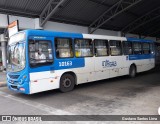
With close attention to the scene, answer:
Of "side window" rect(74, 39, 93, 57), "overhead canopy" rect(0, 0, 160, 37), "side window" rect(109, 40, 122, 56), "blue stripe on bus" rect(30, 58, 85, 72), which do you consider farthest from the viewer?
A: "overhead canopy" rect(0, 0, 160, 37)

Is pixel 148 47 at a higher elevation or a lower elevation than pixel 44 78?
higher

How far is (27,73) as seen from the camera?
768cm

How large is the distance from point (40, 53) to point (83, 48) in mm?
2644

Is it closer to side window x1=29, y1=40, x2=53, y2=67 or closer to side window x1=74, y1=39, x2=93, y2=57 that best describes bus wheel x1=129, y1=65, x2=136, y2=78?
side window x1=74, y1=39, x2=93, y2=57

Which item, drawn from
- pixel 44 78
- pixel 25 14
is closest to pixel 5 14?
pixel 25 14

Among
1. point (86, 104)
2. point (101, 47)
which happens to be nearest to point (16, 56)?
point (86, 104)

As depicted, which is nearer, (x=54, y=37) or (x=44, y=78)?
(x=44, y=78)

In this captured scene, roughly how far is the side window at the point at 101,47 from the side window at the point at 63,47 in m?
1.90

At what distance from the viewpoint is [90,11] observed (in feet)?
63.3

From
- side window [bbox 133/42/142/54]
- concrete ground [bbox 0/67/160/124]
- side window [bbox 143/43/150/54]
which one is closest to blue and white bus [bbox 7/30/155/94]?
concrete ground [bbox 0/67/160/124]

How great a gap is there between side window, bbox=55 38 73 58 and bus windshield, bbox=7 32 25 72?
156 cm

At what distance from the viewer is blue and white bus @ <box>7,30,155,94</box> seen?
7.86 meters

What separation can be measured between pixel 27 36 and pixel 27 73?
57.8 inches

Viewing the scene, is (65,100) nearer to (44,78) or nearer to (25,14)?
(44,78)
